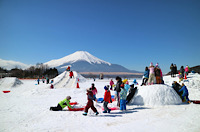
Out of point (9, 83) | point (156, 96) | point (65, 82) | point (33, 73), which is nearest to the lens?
point (156, 96)

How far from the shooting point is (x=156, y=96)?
7.43 m

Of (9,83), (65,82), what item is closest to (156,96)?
(65,82)

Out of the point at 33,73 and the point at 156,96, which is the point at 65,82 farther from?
the point at 33,73

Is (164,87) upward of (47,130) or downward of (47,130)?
upward

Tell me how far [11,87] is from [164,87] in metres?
23.8

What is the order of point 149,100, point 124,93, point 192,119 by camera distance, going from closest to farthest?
point 192,119
point 124,93
point 149,100

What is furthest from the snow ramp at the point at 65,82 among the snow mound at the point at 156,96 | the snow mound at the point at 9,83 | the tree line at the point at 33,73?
the tree line at the point at 33,73

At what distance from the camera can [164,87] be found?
7.77 m

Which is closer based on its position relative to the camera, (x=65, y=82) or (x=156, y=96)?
(x=156, y=96)

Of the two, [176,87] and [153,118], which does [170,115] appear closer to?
[153,118]

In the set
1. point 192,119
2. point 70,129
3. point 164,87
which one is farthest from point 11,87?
point 192,119

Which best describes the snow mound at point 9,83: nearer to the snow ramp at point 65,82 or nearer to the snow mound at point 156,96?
the snow ramp at point 65,82

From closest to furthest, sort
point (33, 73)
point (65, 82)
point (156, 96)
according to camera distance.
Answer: point (156, 96) → point (65, 82) → point (33, 73)

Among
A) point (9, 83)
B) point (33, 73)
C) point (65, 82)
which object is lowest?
point (9, 83)
